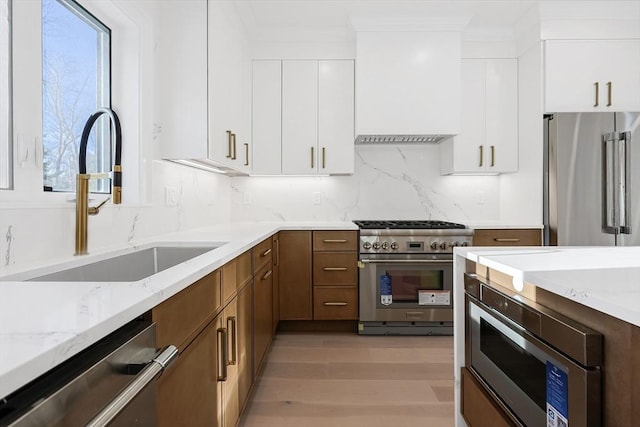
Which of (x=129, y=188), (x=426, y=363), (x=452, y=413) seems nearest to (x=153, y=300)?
(x=129, y=188)

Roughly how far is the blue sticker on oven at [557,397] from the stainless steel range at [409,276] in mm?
1977

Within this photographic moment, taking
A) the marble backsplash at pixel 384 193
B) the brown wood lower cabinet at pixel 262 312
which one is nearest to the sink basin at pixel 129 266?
the brown wood lower cabinet at pixel 262 312

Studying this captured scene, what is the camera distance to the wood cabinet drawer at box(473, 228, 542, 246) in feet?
9.78

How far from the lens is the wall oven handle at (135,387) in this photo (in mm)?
573

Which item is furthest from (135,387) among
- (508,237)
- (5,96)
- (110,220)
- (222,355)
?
(508,237)

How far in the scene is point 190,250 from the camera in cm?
177

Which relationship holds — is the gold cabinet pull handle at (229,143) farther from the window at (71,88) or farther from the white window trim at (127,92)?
the window at (71,88)

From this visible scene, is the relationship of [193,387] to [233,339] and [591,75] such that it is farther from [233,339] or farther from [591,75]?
[591,75]

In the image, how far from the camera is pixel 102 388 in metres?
0.59

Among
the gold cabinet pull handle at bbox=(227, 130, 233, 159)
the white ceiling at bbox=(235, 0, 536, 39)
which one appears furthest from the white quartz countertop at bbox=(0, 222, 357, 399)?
the white ceiling at bbox=(235, 0, 536, 39)

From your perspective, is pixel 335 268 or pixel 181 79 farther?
pixel 335 268

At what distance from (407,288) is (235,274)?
1782 mm

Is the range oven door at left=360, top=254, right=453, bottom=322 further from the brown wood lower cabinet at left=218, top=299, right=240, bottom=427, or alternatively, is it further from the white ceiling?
the white ceiling

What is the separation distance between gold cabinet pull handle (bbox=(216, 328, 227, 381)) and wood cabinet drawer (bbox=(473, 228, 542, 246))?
89.3 inches
